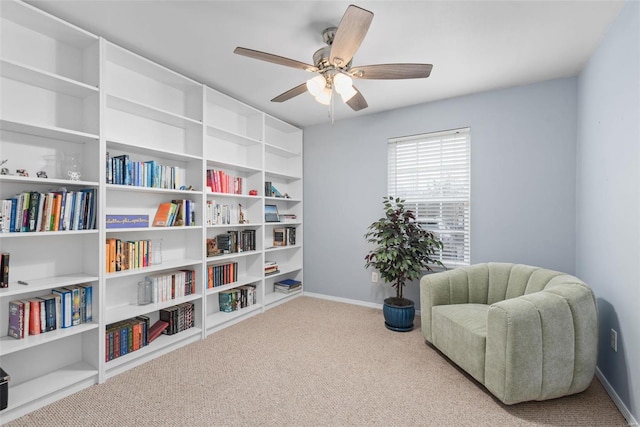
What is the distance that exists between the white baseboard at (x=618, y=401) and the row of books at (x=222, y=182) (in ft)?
11.4

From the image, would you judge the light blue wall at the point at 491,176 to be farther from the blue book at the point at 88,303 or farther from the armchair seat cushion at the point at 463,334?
the blue book at the point at 88,303

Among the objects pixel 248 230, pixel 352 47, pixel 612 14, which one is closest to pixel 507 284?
pixel 612 14

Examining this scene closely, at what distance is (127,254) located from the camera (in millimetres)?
2418

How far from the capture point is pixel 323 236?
423 cm

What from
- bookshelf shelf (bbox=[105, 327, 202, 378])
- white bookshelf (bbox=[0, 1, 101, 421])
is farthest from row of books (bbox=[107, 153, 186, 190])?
bookshelf shelf (bbox=[105, 327, 202, 378])

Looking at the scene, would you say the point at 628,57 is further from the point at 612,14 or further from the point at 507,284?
the point at 507,284

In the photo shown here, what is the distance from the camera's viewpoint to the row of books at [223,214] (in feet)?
10.0

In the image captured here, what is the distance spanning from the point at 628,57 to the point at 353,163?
2.62 metres

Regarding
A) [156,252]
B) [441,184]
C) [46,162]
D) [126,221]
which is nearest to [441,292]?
[441,184]

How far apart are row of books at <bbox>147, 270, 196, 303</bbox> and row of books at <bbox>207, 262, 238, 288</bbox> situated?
21cm

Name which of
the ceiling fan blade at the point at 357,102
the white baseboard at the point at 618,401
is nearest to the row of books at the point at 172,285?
the ceiling fan blade at the point at 357,102

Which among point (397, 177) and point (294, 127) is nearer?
point (397, 177)

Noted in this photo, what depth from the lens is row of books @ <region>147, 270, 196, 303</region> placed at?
8.65ft

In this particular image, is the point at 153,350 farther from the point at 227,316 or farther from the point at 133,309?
the point at 227,316
